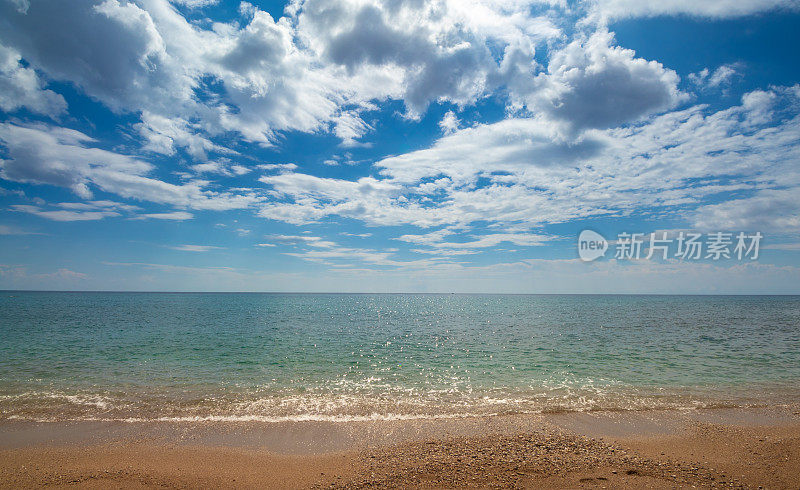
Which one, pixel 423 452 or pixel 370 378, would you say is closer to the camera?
pixel 423 452

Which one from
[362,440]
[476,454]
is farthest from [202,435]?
[476,454]

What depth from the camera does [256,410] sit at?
15.8 meters

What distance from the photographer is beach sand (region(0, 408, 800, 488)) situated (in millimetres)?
9555

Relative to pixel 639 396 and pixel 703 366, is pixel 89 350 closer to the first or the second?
pixel 639 396

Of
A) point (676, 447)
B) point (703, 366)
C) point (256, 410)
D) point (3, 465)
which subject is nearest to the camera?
point (3, 465)

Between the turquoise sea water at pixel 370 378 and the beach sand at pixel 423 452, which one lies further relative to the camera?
the turquoise sea water at pixel 370 378

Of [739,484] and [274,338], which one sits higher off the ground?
[739,484]

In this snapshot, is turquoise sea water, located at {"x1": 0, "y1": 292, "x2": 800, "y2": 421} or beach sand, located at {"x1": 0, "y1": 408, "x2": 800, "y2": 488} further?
turquoise sea water, located at {"x1": 0, "y1": 292, "x2": 800, "y2": 421}

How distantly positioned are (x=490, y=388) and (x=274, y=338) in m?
30.7

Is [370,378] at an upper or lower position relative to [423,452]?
lower

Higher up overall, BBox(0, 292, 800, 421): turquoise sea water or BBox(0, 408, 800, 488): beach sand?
BBox(0, 408, 800, 488): beach sand

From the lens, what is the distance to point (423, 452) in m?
11.1

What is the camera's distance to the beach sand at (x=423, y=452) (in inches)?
376

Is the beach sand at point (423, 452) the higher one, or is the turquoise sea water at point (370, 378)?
the beach sand at point (423, 452)
